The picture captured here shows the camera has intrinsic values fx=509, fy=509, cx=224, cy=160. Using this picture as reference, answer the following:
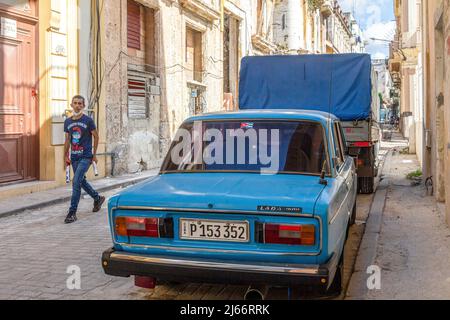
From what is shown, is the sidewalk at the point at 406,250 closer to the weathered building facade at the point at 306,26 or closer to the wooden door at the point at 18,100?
the wooden door at the point at 18,100

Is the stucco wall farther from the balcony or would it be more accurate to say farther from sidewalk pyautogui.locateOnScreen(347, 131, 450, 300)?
the balcony

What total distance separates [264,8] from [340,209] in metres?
25.1

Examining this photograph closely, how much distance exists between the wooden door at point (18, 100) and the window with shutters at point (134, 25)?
4.08 metres

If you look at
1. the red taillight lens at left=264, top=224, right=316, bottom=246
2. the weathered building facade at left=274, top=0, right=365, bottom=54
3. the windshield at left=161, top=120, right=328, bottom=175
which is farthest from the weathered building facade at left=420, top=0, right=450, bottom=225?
the weathered building facade at left=274, top=0, right=365, bottom=54

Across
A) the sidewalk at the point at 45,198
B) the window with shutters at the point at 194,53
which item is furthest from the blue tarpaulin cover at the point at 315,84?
the window with shutters at the point at 194,53

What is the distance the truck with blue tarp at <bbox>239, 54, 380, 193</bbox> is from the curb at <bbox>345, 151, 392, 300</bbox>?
1.27 metres

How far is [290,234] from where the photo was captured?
3520mm

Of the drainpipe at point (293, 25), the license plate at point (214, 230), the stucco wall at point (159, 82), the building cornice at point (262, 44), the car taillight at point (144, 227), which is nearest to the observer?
the license plate at point (214, 230)

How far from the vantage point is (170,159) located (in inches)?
191

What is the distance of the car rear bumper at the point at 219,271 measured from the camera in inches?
135

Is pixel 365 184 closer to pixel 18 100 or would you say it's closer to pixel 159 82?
pixel 18 100

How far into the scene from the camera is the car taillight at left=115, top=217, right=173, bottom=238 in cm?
376

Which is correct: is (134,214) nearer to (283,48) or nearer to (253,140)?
(253,140)
